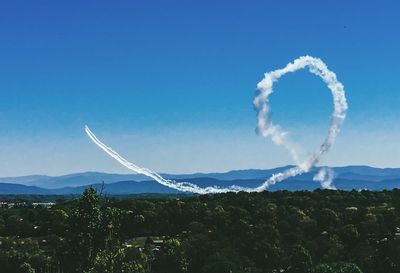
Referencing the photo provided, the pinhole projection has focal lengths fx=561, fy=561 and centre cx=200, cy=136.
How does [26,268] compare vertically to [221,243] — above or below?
below

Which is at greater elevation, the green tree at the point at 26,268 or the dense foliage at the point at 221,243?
the dense foliage at the point at 221,243

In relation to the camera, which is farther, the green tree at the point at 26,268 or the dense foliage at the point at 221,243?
the green tree at the point at 26,268

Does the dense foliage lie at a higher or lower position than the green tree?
higher

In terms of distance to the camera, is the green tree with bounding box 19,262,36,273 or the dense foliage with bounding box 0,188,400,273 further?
the green tree with bounding box 19,262,36,273

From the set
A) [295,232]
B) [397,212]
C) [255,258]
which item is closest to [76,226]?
[255,258]

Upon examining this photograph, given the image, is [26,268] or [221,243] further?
[221,243]

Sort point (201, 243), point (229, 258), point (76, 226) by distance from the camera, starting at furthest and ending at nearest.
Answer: point (201, 243)
point (229, 258)
point (76, 226)

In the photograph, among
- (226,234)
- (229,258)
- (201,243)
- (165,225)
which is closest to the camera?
(229,258)

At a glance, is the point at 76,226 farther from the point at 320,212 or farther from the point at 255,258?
the point at 320,212
